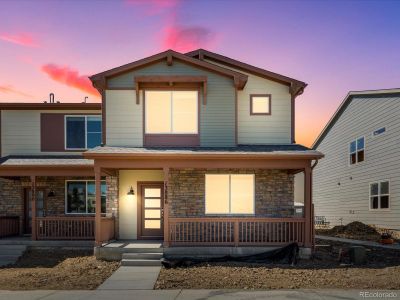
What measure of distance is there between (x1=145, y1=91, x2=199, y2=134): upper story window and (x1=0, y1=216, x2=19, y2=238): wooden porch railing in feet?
24.2

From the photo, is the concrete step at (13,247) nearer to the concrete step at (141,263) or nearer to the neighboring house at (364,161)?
the concrete step at (141,263)

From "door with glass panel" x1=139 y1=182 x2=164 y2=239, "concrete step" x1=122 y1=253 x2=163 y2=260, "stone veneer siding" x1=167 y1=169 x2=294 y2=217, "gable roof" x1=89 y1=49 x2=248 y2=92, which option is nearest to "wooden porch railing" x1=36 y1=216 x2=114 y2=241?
"door with glass panel" x1=139 y1=182 x2=164 y2=239

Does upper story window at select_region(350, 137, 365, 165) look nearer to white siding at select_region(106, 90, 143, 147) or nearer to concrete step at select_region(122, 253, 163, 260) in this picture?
white siding at select_region(106, 90, 143, 147)

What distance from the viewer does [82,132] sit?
18688mm

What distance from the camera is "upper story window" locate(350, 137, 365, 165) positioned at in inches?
926

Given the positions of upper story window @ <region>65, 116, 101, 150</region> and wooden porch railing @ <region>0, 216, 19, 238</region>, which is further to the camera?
upper story window @ <region>65, 116, 101, 150</region>

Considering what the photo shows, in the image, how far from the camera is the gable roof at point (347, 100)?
2070 cm

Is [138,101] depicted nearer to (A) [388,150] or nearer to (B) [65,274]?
(B) [65,274]

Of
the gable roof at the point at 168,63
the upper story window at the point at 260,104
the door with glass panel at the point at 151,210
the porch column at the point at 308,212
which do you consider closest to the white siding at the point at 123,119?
the gable roof at the point at 168,63

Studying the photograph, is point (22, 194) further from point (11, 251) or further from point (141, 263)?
point (141, 263)

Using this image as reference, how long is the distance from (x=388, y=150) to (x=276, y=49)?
25.5 feet

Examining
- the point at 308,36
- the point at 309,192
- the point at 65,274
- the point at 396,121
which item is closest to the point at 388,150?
the point at 396,121

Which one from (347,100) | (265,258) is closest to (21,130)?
(265,258)

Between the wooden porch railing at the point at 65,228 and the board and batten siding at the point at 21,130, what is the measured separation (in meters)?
3.30
